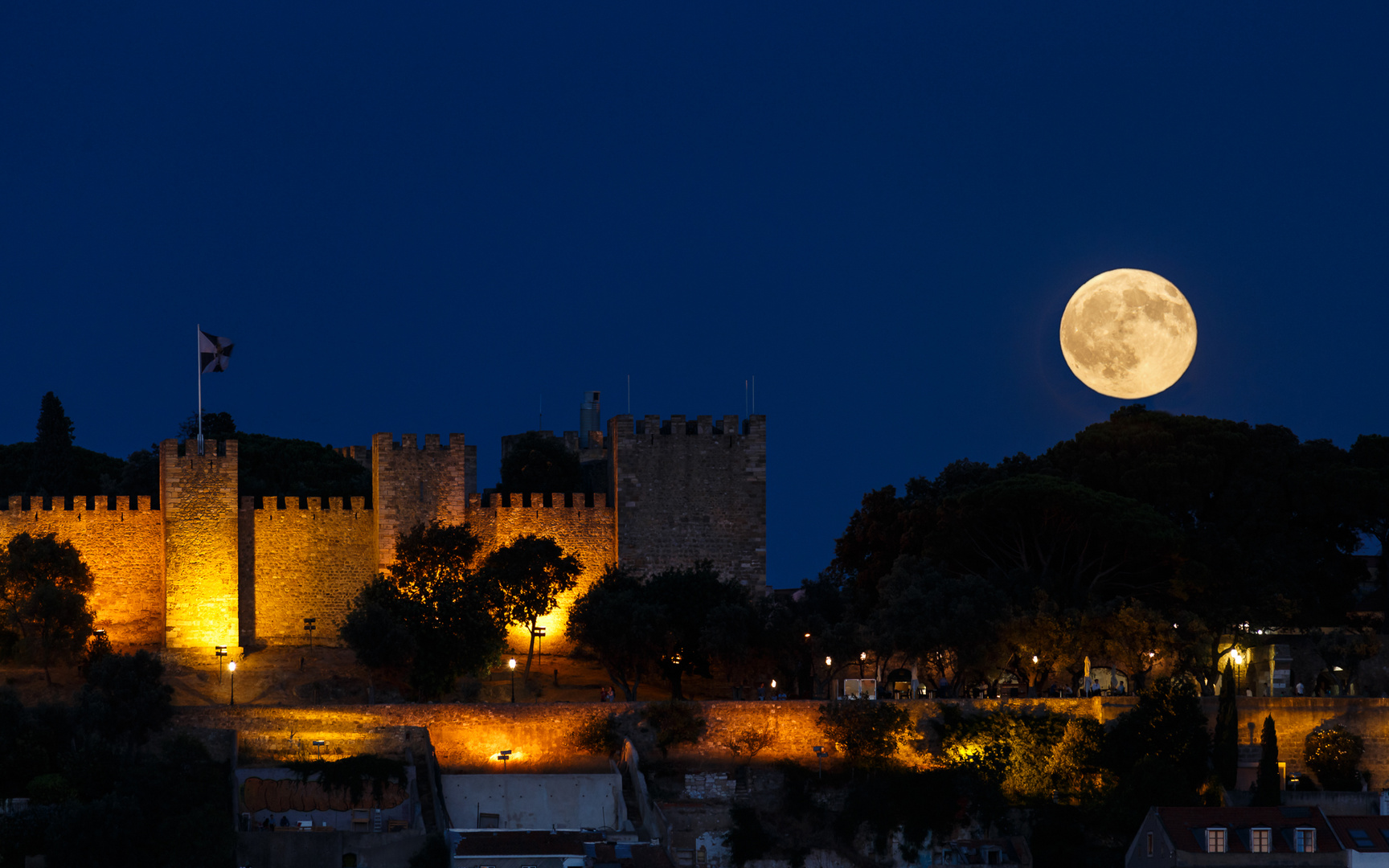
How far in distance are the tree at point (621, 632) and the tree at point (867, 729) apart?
171 inches

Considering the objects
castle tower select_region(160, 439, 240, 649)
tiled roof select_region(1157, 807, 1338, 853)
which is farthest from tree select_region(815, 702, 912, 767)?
castle tower select_region(160, 439, 240, 649)

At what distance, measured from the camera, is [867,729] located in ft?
125

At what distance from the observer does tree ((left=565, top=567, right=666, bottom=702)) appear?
40.6m

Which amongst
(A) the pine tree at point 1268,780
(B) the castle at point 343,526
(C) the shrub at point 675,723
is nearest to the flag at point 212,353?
(B) the castle at point 343,526

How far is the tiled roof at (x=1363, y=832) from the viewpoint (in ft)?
116

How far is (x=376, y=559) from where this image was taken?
4434 centimetres

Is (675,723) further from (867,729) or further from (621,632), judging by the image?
(867,729)

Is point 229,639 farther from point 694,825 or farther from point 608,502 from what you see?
point 694,825

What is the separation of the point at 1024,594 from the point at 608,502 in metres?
9.81

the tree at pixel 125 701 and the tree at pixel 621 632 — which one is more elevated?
the tree at pixel 621 632

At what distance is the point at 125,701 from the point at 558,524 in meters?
11.6

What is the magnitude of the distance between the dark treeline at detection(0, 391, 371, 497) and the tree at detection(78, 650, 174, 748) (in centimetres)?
1168

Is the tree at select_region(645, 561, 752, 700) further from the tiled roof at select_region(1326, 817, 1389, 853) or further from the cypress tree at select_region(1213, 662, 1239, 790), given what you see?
the tiled roof at select_region(1326, 817, 1389, 853)

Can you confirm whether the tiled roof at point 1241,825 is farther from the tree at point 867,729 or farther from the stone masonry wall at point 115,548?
the stone masonry wall at point 115,548
